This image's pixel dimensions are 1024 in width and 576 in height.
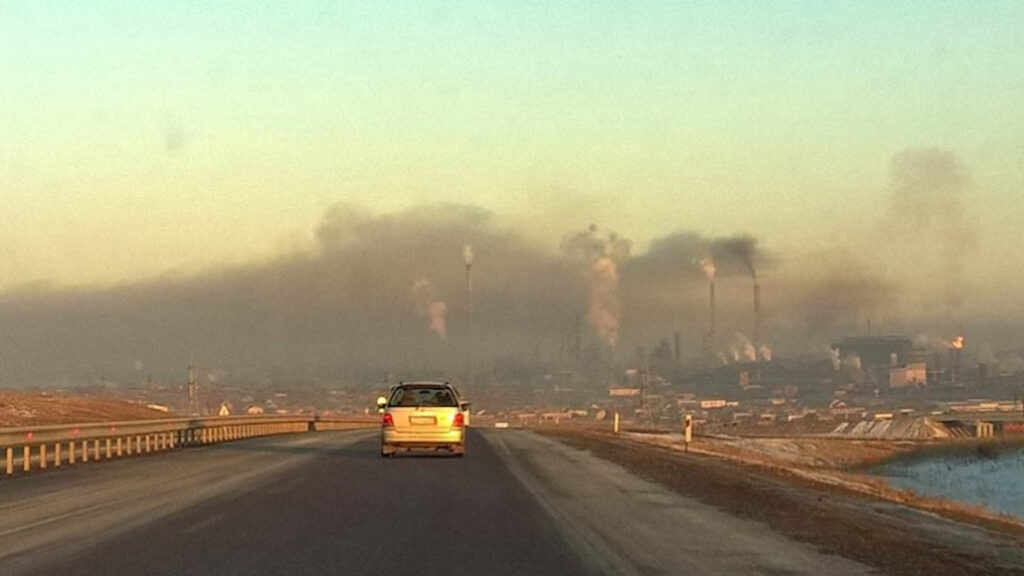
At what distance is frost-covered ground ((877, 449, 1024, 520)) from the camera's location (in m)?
47.0

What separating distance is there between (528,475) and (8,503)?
12.4m

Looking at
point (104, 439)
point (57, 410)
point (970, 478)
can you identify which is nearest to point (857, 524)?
point (104, 439)

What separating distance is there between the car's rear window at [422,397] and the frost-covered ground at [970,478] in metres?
13.1

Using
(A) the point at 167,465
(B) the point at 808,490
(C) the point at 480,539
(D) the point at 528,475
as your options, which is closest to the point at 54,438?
(A) the point at 167,465

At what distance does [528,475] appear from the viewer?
1260 inches

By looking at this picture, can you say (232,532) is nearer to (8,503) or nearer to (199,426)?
(8,503)

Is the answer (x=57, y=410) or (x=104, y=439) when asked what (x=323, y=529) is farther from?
(x=57, y=410)

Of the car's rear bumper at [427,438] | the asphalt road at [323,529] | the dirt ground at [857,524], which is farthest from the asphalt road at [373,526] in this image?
the car's rear bumper at [427,438]

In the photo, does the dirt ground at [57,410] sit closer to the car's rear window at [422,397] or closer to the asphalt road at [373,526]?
the car's rear window at [422,397]

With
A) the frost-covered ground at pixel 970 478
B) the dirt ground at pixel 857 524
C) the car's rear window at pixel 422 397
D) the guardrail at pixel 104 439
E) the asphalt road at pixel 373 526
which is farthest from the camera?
the frost-covered ground at pixel 970 478

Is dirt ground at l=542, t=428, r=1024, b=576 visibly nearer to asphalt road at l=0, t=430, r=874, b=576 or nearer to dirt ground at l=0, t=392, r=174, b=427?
asphalt road at l=0, t=430, r=874, b=576

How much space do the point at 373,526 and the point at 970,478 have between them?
56.6 metres

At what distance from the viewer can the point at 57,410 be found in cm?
7394

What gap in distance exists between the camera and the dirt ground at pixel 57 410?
65875mm
